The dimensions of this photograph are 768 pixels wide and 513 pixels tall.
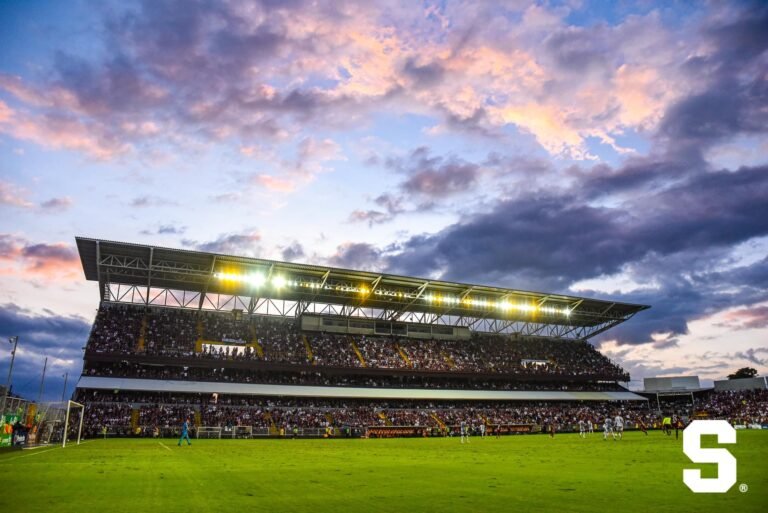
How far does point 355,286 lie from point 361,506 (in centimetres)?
5266

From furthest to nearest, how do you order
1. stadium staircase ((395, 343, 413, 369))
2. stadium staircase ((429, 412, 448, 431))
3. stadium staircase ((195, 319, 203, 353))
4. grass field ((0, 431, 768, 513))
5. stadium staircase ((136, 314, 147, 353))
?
stadium staircase ((395, 343, 413, 369)), stadium staircase ((429, 412, 448, 431)), stadium staircase ((195, 319, 203, 353)), stadium staircase ((136, 314, 147, 353)), grass field ((0, 431, 768, 513))

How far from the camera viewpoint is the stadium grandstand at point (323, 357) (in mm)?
50281

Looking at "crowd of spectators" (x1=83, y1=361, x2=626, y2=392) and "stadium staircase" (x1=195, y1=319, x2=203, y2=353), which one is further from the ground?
"stadium staircase" (x1=195, y1=319, x2=203, y2=353)

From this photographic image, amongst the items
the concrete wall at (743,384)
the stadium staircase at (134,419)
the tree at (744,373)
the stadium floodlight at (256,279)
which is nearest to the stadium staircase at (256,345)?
the stadium floodlight at (256,279)

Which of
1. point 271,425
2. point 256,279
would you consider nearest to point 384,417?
point 271,425

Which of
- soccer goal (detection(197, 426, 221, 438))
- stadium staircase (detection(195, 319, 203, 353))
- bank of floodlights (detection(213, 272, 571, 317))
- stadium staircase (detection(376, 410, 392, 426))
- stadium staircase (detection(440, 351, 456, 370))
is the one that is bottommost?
soccer goal (detection(197, 426, 221, 438))

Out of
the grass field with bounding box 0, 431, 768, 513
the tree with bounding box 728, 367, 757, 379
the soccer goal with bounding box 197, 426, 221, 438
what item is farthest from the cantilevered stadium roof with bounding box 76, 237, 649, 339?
the tree with bounding box 728, 367, 757, 379

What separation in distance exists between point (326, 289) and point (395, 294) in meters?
9.05

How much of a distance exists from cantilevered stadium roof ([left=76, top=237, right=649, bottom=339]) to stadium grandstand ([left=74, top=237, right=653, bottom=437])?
221 millimetres

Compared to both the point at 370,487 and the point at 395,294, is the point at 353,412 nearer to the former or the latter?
the point at 395,294

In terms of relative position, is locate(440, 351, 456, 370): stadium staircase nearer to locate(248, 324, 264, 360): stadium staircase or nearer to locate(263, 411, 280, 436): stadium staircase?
locate(248, 324, 264, 360): stadium staircase

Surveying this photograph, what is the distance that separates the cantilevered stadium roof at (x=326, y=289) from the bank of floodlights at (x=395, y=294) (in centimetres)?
11

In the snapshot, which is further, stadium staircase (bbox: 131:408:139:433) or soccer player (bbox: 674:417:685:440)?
stadium staircase (bbox: 131:408:139:433)

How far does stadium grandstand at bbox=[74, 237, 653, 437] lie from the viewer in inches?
1980
